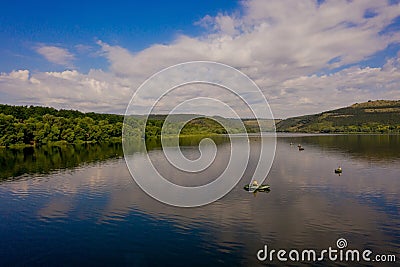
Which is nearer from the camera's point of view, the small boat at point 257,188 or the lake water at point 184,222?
the lake water at point 184,222

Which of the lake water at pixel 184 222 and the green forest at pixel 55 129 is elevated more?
the green forest at pixel 55 129

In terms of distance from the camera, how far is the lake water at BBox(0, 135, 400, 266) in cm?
2184

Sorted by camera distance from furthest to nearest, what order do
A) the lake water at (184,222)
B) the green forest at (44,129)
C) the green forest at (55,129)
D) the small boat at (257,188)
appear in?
the green forest at (55,129) → the green forest at (44,129) → the small boat at (257,188) → the lake water at (184,222)

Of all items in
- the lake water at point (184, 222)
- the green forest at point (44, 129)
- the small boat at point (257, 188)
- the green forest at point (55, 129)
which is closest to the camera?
the lake water at point (184, 222)

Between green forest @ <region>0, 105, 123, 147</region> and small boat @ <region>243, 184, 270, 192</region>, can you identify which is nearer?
small boat @ <region>243, 184, 270, 192</region>

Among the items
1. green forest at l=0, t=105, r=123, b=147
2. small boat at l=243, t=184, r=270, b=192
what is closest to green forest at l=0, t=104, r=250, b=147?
green forest at l=0, t=105, r=123, b=147

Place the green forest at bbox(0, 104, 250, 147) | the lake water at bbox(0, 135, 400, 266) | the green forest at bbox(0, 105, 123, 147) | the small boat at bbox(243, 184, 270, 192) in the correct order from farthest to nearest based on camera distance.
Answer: the green forest at bbox(0, 104, 250, 147)
the green forest at bbox(0, 105, 123, 147)
the small boat at bbox(243, 184, 270, 192)
the lake water at bbox(0, 135, 400, 266)

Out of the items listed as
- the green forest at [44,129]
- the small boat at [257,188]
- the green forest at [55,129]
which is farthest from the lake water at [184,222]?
the green forest at [44,129]

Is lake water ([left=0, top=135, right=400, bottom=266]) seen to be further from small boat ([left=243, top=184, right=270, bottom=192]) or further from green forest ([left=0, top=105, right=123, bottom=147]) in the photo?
green forest ([left=0, top=105, right=123, bottom=147])

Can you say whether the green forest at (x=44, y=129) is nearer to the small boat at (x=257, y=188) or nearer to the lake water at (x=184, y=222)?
the lake water at (x=184, y=222)

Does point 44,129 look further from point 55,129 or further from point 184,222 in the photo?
point 184,222

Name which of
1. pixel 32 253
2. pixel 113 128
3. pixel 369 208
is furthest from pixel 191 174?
pixel 113 128

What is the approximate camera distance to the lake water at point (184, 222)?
2184 cm

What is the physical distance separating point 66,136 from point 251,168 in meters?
96.4
